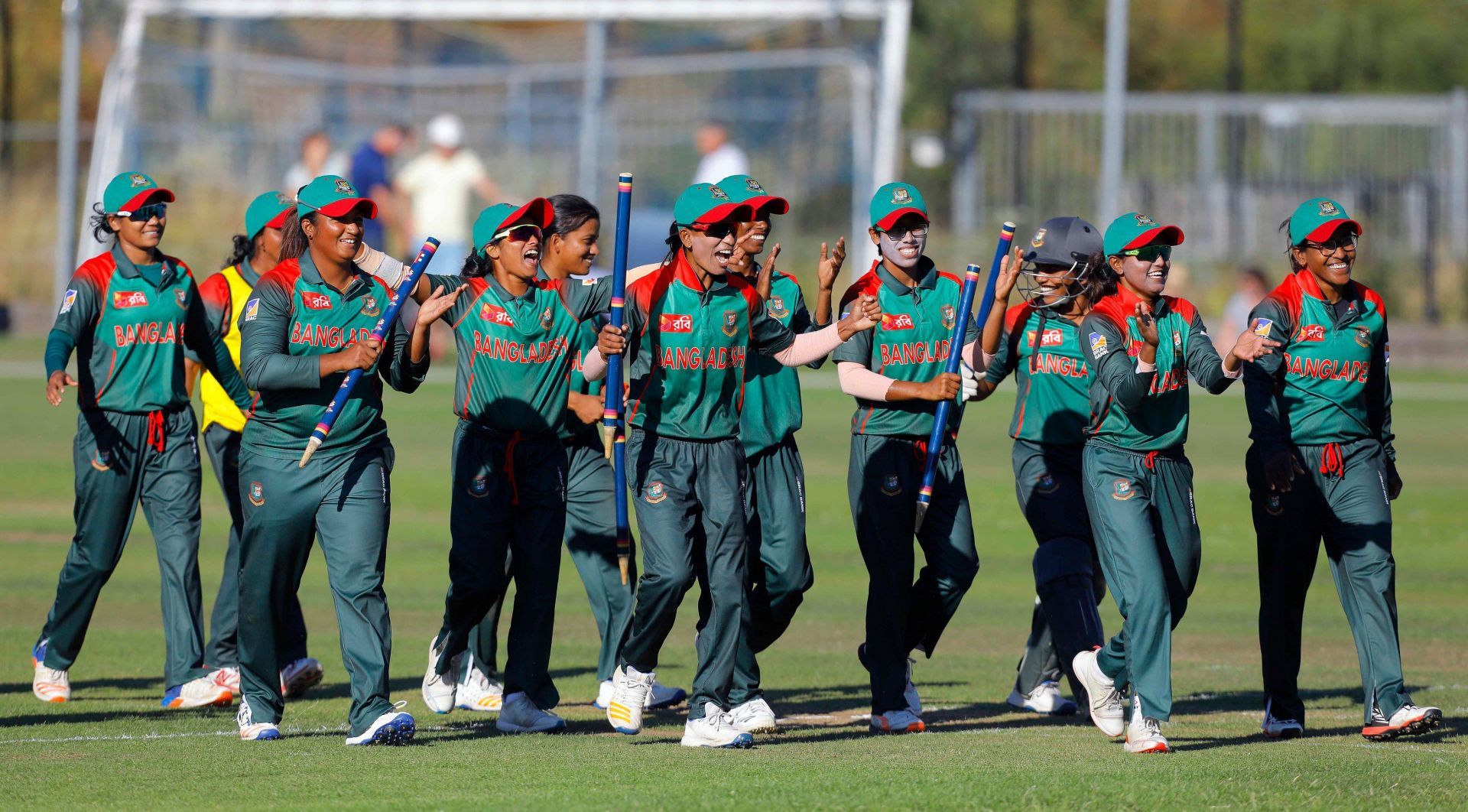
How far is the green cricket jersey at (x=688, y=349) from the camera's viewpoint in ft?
26.7

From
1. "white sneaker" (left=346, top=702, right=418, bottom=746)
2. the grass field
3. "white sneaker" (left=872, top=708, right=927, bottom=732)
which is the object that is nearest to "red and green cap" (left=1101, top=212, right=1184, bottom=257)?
the grass field

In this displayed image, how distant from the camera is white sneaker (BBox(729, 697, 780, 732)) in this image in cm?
828

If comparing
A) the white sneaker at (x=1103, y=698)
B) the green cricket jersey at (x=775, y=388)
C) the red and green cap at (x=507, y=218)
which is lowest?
the white sneaker at (x=1103, y=698)

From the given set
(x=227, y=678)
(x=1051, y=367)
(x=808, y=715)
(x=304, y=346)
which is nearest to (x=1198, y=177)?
(x=1051, y=367)

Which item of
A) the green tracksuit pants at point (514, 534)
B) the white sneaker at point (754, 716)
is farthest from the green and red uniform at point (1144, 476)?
the green tracksuit pants at point (514, 534)

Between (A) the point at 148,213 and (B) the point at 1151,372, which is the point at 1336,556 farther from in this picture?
(A) the point at 148,213

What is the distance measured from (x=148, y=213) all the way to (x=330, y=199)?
179cm

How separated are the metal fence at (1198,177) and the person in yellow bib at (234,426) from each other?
61.3 feet

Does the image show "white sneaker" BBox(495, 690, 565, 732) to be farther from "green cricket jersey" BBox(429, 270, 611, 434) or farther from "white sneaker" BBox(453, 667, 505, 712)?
"green cricket jersey" BBox(429, 270, 611, 434)

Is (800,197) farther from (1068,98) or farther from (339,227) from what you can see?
(339,227)

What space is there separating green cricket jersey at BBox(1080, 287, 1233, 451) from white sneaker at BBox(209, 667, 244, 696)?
411cm

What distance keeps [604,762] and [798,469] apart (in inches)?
68.6

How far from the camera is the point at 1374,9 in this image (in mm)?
41781

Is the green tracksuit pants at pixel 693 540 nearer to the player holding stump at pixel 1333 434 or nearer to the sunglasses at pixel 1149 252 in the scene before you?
the sunglasses at pixel 1149 252
